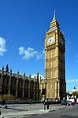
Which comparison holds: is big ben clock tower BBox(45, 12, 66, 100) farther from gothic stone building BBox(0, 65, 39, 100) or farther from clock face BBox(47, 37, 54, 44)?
gothic stone building BBox(0, 65, 39, 100)

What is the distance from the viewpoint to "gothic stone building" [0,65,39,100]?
270 ft

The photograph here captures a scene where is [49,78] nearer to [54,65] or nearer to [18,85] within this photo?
[54,65]

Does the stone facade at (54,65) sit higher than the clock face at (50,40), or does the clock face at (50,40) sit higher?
the clock face at (50,40)

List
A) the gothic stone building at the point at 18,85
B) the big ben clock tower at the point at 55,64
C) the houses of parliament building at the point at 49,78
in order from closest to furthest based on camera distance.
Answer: the gothic stone building at the point at 18,85 < the houses of parliament building at the point at 49,78 < the big ben clock tower at the point at 55,64

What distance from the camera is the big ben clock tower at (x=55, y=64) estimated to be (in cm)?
9281

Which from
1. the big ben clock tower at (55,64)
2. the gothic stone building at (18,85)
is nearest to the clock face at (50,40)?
the big ben clock tower at (55,64)

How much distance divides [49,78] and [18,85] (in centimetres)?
1558

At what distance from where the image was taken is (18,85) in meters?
88.6

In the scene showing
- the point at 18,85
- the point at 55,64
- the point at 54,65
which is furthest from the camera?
the point at 54,65

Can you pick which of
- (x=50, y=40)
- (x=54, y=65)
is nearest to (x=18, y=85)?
(x=54, y=65)

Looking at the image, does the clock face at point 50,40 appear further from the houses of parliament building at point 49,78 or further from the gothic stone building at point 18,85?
the gothic stone building at point 18,85

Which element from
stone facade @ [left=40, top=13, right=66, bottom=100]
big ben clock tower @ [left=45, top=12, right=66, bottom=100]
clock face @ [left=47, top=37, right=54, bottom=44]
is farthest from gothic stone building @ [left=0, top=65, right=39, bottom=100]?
clock face @ [left=47, top=37, right=54, bottom=44]

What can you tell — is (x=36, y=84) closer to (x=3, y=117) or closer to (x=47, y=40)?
(x=47, y=40)

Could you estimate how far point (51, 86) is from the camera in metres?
94.4
